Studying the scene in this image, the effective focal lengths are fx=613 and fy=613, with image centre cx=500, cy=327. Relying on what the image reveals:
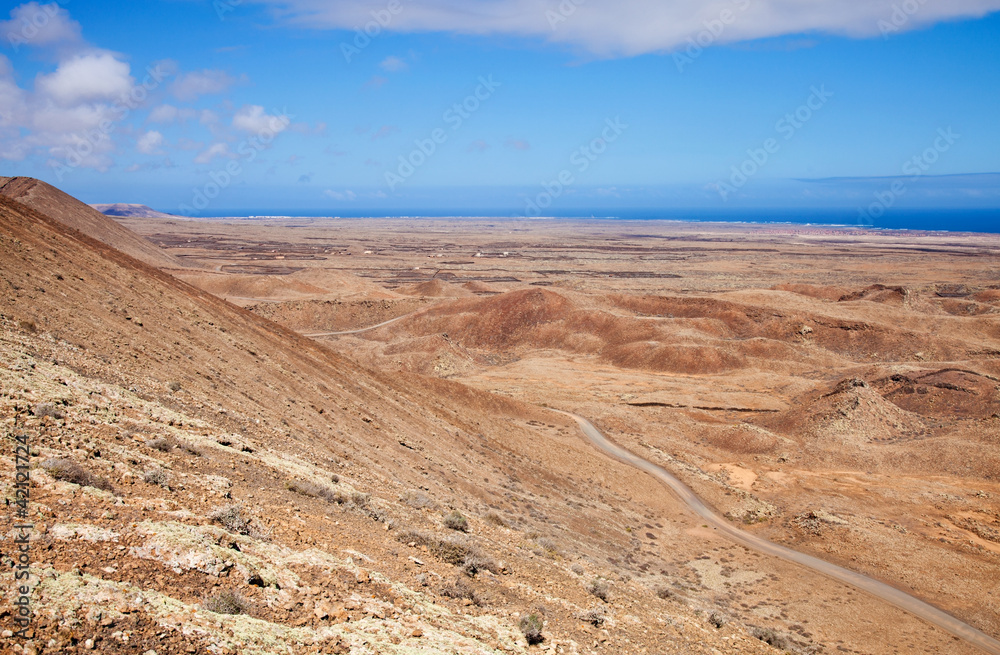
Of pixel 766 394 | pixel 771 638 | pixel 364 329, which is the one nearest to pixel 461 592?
pixel 771 638

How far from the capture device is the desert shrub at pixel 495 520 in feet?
57.2

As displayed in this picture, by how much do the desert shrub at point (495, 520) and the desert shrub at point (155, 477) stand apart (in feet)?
29.9

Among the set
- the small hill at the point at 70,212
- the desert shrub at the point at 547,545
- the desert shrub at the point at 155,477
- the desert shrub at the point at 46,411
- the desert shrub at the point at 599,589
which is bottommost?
the desert shrub at the point at 547,545

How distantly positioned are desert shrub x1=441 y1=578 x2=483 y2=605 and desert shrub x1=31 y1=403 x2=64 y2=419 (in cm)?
778

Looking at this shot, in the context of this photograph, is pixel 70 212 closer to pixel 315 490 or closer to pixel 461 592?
pixel 315 490

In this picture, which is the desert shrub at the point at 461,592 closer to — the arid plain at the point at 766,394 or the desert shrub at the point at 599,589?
the desert shrub at the point at 599,589

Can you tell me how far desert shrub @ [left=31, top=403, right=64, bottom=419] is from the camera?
1105 cm

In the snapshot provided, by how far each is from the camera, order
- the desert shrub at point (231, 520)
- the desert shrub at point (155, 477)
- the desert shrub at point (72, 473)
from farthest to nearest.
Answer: the desert shrub at point (155, 477) → the desert shrub at point (231, 520) → the desert shrub at point (72, 473)

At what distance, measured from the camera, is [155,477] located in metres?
10.5

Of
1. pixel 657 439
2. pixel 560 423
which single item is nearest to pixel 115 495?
pixel 560 423

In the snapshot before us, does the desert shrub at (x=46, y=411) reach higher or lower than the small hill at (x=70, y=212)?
lower

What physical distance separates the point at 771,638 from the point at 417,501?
976cm

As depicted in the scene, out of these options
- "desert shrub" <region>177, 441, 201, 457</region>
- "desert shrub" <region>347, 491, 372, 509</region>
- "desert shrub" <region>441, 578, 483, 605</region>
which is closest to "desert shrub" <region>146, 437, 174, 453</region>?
"desert shrub" <region>177, 441, 201, 457</region>

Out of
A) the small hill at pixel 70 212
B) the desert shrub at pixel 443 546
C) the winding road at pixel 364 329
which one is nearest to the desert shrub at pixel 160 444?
the desert shrub at pixel 443 546
